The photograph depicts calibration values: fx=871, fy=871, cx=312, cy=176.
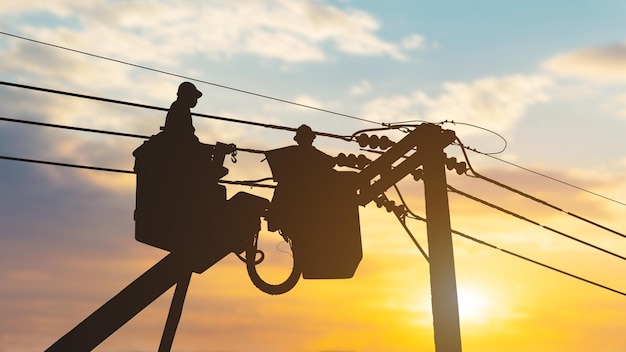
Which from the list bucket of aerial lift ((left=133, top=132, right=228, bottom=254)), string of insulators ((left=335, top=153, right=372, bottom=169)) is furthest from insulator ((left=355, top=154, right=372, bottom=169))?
bucket of aerial lift ((left=133, top=132, right=228, bottom=254))

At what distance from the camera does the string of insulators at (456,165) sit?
447 inches

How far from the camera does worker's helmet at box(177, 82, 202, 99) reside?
9.95 metres

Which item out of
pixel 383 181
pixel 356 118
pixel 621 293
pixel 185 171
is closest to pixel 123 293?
pixel 185 171

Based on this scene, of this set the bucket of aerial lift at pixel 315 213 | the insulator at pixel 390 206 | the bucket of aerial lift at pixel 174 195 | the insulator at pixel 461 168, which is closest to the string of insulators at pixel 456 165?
the insulator at pixel 461 168

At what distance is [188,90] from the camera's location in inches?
392

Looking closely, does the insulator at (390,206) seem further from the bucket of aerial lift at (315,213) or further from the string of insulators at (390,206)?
the bucket of aerial lift at (315,213)

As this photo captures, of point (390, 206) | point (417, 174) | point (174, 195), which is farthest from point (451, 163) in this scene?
point (174, 195)

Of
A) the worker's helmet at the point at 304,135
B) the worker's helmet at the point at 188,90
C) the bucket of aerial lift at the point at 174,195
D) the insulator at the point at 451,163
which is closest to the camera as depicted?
the bucket of aerial lift at the point at 174,195

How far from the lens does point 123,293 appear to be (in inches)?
378

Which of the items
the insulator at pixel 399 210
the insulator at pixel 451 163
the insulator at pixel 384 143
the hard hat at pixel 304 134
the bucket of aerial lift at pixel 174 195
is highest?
the insulator at pixel 384 143

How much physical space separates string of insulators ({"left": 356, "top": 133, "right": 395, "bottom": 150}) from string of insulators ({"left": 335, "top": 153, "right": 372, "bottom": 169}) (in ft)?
0.73

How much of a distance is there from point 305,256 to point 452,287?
182 centimetres

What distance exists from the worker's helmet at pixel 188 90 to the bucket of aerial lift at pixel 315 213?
1347mm

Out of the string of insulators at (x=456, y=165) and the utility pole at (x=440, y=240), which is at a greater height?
the string of insulators at (x=456, y=165)
